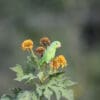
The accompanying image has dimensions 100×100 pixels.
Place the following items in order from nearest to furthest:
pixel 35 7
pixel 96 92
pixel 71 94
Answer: pixel 71 94
pixel 96 92
pixel 35 7

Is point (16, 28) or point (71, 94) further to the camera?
point (16, 28)

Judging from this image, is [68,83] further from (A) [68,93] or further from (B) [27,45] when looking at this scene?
(B) [27,45]

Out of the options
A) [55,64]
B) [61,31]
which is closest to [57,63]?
[55,64]

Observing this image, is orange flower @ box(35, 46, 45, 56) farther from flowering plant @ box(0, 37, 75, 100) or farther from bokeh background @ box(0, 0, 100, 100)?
bokeh background @ box(0, 0, 100, 100)

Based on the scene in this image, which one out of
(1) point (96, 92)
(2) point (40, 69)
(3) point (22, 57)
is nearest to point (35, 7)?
(3) point (22, 57)

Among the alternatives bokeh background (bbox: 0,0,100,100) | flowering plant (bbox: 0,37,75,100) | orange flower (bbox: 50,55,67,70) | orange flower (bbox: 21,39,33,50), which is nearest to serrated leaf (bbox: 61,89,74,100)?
flowering plant (bbox: 0,37,75,100)

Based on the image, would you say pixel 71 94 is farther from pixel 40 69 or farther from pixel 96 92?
pixel 96 92

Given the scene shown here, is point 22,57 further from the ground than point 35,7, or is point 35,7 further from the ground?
point 35,7
